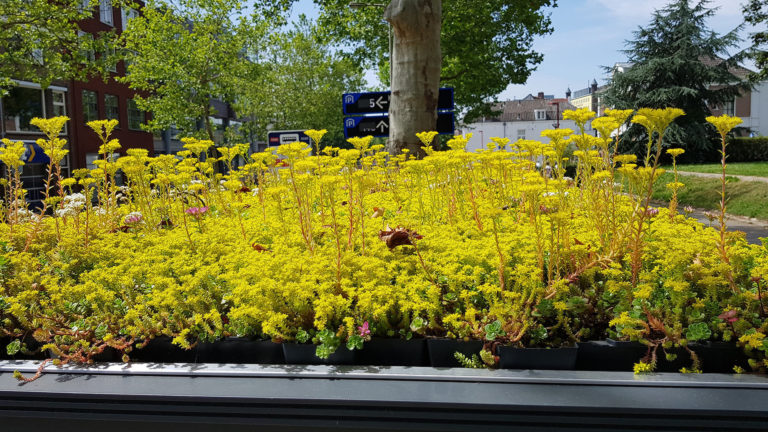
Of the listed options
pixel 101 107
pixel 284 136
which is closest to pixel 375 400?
pixel 284 136

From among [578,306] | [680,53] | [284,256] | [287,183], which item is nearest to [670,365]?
[578,306]

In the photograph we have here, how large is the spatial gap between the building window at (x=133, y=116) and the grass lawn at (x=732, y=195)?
2874cm

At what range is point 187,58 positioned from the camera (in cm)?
2052

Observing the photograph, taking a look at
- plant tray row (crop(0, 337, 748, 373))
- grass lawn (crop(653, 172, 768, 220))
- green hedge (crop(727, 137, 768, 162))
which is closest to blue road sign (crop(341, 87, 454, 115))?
grass lawn (crop(653, 172, 768, 220))

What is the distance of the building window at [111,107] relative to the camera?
93.1 ft

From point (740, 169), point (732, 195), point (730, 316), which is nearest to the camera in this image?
point (730, 316)

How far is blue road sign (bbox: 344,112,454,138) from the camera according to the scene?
633cm

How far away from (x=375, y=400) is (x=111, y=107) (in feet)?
106

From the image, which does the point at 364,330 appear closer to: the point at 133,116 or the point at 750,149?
the point at 750,149

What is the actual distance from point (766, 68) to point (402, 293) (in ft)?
81.2

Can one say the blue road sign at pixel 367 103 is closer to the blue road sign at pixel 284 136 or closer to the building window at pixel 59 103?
the blue road sign at pixel 284 136

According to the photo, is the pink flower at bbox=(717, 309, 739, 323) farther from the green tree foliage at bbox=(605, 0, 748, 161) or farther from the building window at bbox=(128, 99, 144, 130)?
the building window at bbox=(128, 99, 144, 130)

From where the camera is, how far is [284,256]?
187 cm

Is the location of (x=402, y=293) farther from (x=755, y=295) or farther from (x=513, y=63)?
(x=513, y=63)
